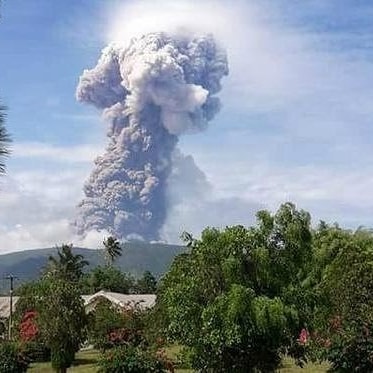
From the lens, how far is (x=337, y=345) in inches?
1153

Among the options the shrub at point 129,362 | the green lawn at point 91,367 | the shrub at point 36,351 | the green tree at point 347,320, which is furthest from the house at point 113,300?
the green tree at point 347,320

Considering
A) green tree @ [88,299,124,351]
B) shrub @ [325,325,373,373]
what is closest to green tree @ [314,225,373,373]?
shrub @ [325,325,373,373]

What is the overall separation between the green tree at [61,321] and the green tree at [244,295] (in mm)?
12653

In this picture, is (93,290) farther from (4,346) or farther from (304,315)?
(304,315)

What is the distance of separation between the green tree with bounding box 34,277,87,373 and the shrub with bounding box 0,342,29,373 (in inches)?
59.8

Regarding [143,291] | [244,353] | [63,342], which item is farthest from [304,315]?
[143,291]

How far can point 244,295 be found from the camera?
24.6 m

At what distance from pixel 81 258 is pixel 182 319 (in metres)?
80.7

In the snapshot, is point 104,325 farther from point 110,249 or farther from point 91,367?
point 110,249

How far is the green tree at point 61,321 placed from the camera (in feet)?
126

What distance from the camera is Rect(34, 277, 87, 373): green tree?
126ft

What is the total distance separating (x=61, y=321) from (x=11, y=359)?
2.93 metres

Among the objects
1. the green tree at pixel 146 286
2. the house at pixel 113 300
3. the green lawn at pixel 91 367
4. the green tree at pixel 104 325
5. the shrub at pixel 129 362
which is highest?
the green tree at pixel 146 286

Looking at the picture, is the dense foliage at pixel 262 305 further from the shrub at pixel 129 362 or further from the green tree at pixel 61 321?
the green tree at pixel 61 321
